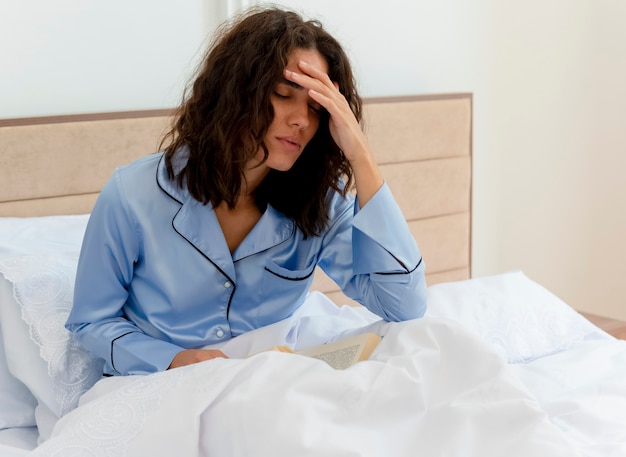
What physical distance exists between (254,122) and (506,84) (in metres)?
1.96

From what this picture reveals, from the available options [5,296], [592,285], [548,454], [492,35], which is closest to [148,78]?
[5,296]

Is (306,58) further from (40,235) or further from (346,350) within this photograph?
(40,235)

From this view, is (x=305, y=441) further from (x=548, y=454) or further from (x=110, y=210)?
(x=110, y=210)

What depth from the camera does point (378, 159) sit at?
9.15 ft

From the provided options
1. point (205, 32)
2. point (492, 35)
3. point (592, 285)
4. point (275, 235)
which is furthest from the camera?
point (592, 285)

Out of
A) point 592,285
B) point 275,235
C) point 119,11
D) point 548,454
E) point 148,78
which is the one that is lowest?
point 592,285

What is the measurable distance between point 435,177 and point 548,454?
5.65 feet

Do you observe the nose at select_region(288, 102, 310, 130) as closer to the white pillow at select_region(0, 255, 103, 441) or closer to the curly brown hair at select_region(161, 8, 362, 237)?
the curly brown hair at select_region(161, 8, 362, 237)

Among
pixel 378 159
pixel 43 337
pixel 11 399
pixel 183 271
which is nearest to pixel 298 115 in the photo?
pixel 183 271

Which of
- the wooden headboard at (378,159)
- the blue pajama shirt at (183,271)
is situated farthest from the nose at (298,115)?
the wooden headboard at (378,159)

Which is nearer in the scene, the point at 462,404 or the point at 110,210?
the point at 462,404

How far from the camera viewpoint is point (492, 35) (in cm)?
328

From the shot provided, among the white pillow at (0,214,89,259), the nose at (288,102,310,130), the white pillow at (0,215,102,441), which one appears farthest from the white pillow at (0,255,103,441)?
the nose at (288,102,310,130)

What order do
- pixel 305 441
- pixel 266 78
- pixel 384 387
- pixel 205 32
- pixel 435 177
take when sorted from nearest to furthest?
1. pixel 305 441
2. pixel 384 387
3. pixel 266 78
4. pixel 205 32
5. pixel 435 177
